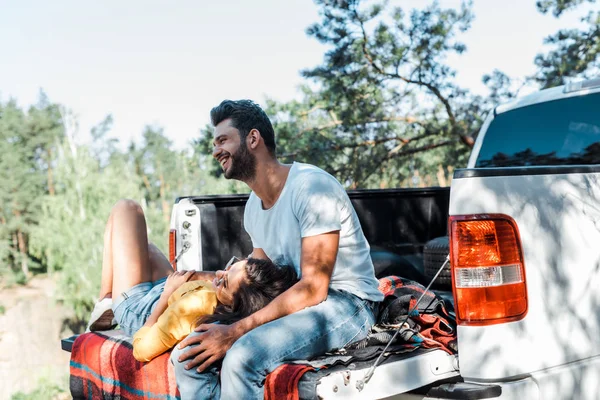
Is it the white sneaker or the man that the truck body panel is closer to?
the man

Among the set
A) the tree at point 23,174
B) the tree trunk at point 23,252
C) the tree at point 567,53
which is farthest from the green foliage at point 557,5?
the tree trunk at point 23,252

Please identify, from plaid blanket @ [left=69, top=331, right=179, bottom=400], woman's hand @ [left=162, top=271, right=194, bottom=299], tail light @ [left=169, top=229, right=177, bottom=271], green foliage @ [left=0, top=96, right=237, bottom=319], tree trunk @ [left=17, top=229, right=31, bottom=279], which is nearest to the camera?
plaid blanket @ [left=69, top=331, right=179, bottom=400]

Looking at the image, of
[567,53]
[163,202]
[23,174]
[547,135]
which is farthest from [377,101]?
[23,174]

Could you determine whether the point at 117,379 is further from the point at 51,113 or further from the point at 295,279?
the point at 51,113

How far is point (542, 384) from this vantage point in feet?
8.57

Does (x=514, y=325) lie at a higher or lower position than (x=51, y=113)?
lower

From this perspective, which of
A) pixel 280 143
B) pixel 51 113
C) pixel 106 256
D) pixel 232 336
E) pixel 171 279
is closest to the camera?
pixel 232 336

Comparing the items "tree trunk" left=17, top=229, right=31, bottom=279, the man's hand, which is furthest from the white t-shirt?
"tree trunk" left=17, top=229, right=31, bottom=279

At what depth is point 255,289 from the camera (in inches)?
124

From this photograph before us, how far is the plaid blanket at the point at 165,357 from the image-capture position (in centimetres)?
271

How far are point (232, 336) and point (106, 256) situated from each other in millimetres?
1746

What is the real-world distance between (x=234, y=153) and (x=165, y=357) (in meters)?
0.99

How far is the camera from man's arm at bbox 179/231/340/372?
288 centimetres

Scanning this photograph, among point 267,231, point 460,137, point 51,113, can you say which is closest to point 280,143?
point 460,137
